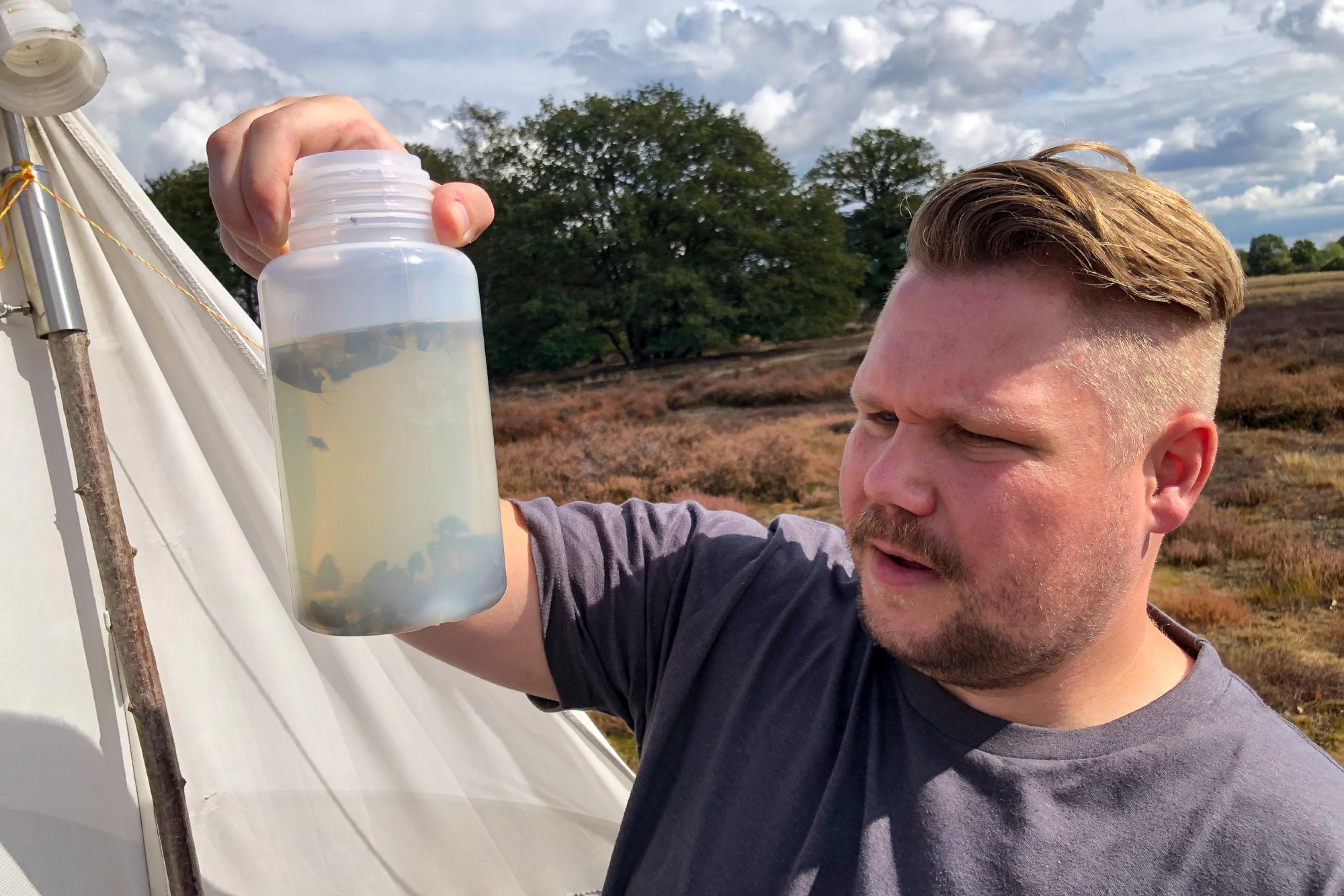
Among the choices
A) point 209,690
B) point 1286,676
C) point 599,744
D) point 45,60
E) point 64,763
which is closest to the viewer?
point 45,60

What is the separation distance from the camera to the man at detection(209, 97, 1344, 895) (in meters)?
1.21

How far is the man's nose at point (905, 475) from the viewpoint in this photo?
130 cm

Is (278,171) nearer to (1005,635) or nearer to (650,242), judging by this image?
(1005,635)

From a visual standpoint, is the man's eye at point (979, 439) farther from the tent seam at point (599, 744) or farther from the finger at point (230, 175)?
the tent seam at point (599, 744)

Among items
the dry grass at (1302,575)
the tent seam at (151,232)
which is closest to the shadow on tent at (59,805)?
the tent seam at (151,232)

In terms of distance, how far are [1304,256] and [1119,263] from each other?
93.3 feet

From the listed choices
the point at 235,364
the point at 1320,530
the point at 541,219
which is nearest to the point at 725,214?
the point at 541,219

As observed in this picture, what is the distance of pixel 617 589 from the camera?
1625 millimetres

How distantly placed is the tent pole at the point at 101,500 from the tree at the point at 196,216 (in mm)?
26196

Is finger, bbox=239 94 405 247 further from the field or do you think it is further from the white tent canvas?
the field

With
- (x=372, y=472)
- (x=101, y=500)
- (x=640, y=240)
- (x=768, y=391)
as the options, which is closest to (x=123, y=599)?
(x=101, y=500)

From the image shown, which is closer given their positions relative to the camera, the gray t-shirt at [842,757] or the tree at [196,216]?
the gray t-shirt at [842,757]

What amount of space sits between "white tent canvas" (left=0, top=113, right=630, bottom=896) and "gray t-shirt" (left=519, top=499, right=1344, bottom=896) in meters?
1.48

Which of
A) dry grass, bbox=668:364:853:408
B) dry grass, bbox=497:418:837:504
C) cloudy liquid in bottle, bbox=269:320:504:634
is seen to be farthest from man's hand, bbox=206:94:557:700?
dry grass, bbox=668:364:853:408
